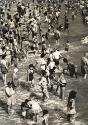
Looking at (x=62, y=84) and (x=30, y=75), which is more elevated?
(x=30, y=75)

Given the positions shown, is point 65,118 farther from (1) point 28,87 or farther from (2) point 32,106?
(1) point 28,87

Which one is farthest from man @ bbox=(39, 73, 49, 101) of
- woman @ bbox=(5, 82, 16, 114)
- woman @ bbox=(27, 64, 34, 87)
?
woman @ bbox=(27, 64, 34, 87)

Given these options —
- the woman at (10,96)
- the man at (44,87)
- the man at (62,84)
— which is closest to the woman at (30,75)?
the man at (44,87)

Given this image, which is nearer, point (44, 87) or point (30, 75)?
point (44, 87)

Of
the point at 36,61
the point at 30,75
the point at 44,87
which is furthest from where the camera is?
the point at 36,61

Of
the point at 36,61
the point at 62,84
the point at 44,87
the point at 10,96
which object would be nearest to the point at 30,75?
the point at 44,87

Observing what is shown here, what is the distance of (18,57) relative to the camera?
31.1 meters

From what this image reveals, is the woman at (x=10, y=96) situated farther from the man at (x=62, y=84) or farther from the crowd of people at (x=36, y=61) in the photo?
the man at (x=62, y=84)

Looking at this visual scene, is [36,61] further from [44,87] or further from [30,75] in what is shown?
[44,87]

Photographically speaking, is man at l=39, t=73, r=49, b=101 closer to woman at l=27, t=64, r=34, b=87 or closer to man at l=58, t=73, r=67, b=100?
man at l=58, t=73, r=67, b=100

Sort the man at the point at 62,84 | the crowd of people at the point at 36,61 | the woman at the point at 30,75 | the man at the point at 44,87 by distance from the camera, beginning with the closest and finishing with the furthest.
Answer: the crowd of people at the point at 36,61 < the man at the point at 44,87 < the man at the point at 62,84 < the woman at the point at 30,75

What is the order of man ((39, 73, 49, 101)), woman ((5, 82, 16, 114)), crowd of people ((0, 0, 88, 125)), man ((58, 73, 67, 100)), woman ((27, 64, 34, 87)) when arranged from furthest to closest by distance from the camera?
woman ((27, 64, 34, 87)), man ((58, 73, 67, 100)), man ((39, 73, 49, 101)), woman ((5, 82, 16, 114)), crowd of people ((0, 0, 88, 125))

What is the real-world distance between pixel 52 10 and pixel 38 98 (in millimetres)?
24827

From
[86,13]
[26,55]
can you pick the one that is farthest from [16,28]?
[86,13]
